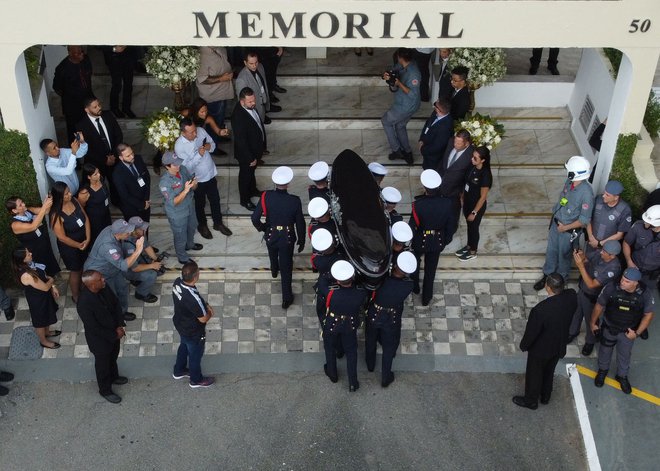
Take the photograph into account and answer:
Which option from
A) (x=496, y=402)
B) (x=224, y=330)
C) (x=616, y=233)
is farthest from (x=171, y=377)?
(x=616, y=233)

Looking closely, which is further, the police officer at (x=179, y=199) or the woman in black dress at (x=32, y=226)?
the police officer at (x=179, y=199)

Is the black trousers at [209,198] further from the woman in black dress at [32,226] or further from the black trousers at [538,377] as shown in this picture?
the black trousers at [538,377]

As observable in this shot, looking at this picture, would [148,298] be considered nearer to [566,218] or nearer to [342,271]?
[342,271]

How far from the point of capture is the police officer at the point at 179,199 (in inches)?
368

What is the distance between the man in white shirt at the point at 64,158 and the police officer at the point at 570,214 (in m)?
5.28

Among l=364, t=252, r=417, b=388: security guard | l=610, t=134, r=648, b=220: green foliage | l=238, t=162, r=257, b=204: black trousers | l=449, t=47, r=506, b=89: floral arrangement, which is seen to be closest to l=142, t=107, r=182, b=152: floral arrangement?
l=238, t=162, r=257, b=204: black trousers

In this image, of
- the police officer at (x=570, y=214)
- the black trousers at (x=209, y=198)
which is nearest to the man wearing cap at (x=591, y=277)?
the police officer at (x=570, y=214)

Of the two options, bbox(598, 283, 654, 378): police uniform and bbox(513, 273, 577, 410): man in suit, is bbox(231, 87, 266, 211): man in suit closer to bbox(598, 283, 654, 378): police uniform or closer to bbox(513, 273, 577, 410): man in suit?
bbox(513, 273, 577, 410): man in suit

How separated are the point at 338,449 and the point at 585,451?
96.5 inches

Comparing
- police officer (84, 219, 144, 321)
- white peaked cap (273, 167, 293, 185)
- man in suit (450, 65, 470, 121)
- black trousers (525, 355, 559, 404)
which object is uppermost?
man in suit (450, 65, 470, 121)

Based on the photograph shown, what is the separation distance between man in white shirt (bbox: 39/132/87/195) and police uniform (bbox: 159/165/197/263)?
951 mm

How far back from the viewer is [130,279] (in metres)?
9.67

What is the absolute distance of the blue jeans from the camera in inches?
334

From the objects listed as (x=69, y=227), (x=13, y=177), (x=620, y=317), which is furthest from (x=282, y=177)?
(x=620, y=317)
